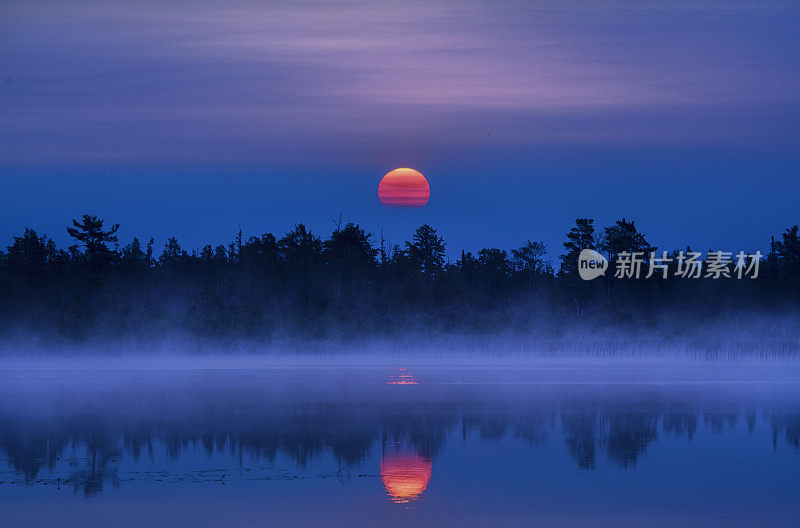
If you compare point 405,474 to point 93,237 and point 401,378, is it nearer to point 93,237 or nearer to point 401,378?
point 401,378

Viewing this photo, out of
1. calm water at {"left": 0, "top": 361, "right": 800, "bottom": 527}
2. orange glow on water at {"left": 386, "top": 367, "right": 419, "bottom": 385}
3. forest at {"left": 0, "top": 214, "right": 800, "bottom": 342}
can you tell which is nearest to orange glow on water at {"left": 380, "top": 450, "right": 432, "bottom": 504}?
calm water at {"left": 0, "top": 361, "right": 800, "bottom": 527}

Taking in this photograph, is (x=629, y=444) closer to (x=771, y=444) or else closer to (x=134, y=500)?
(x=771, y=444)

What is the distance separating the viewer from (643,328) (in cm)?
6712

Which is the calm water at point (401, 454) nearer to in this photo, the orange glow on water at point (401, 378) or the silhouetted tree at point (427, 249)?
the orange glow on water at point (401, 378)

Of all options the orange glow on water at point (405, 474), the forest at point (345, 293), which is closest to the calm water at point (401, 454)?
the orange glow on water at point (405, 474)

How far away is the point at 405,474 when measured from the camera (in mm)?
17516

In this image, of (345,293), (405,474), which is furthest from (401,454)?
(345,293)

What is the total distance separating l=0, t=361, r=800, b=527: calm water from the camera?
14.6m

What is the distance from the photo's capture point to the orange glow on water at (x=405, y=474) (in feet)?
52.1

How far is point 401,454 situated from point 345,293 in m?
58.9

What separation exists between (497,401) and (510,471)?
11.7 metres

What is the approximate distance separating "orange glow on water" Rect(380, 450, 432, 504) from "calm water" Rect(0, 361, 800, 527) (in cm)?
5

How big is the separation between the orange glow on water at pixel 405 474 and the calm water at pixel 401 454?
0.05m

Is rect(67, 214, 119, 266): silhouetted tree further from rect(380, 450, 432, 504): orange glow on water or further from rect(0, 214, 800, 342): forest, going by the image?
rect(380, 450, 432, 504): orange glow on water
